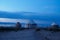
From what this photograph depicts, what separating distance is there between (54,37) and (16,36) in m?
0.81

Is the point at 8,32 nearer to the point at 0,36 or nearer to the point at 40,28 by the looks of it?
the point at 0,36

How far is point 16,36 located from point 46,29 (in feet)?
2.28

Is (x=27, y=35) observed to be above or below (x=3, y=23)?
below

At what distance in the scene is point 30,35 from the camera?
3.58 metres

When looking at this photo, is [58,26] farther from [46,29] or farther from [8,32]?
[8,32]

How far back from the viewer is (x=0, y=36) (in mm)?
3432

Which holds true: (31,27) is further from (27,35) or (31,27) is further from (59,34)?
(59,34)

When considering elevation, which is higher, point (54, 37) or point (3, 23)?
point (3, 23)

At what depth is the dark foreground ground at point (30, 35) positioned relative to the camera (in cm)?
337

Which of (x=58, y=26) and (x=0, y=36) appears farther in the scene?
(x=58, y=26)

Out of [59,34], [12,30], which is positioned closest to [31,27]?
[12,30]

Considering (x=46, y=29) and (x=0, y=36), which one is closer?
(x=0, y=36)

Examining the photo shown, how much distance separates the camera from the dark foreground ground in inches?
133

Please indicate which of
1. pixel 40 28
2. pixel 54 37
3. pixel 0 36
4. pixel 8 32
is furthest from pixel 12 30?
pixel 54 37
